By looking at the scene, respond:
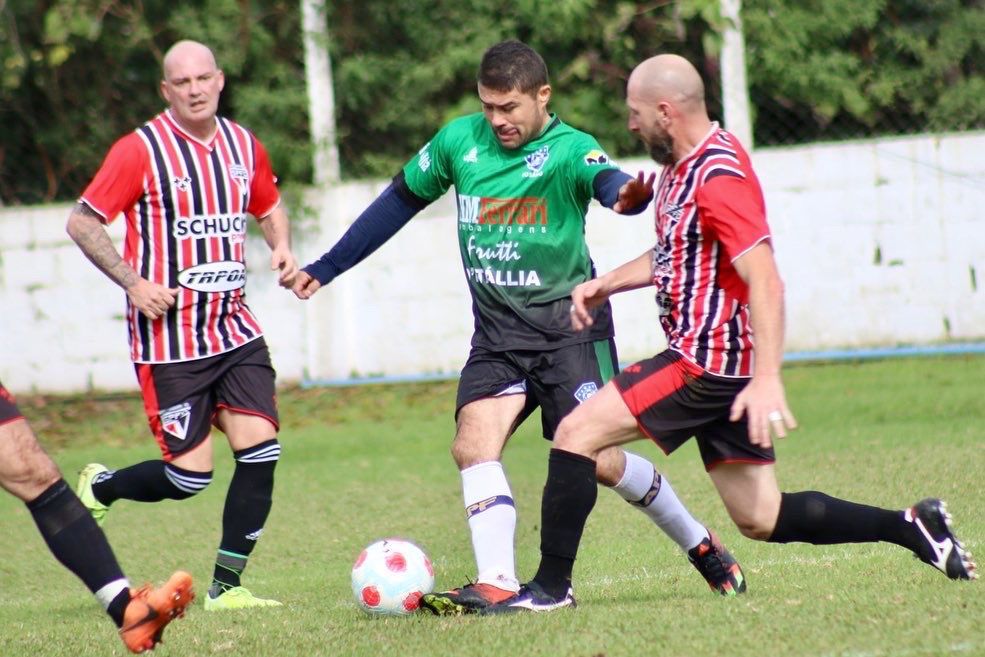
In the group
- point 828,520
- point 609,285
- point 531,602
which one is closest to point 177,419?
point 531,602

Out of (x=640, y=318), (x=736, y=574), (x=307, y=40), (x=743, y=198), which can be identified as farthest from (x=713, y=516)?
(x=307, y=40)

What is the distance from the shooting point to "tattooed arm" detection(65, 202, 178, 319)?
6176mm

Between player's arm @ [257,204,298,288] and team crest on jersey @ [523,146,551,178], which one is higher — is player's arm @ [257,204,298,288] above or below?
below

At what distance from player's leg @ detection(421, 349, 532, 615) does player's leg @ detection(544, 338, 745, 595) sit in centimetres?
13

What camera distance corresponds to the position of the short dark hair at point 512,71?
558cm

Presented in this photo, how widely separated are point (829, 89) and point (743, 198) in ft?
29.0

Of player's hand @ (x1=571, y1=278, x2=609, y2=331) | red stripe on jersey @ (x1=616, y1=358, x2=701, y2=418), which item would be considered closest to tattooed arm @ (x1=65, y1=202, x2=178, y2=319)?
player's hand @ (x1=571, y1=278, x2=609, y2=331)

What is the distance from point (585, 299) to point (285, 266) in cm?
169

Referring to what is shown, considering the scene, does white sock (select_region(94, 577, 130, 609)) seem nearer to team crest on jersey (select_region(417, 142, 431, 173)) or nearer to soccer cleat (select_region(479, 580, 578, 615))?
soccer cleat (select_region(479, 580, 578, 615))

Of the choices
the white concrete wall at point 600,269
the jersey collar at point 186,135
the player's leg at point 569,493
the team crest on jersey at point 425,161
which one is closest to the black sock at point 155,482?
the jersey collar at point 186,135

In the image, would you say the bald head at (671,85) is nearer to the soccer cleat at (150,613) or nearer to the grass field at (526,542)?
the grass field at (526,542)

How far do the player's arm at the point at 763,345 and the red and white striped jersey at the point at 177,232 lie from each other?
261 cm

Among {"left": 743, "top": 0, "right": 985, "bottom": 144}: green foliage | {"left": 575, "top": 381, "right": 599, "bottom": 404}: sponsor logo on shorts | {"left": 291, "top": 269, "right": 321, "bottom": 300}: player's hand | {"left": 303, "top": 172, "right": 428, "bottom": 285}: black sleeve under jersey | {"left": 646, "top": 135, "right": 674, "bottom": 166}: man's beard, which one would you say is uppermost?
{"left": 743, "top": 0, "right": 985, "bottom": 144}: green foliage

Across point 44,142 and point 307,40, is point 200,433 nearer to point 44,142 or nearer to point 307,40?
point 307,40
